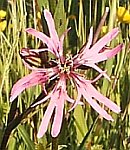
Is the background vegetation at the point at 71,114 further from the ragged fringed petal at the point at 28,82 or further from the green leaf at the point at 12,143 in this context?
the ragged fringed petal at the point at 28,82

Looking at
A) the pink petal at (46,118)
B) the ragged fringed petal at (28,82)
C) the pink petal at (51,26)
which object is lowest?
the pink petal at (46,118)

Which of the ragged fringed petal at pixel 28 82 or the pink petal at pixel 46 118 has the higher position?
the ragged fringed petal at pixel 28 82

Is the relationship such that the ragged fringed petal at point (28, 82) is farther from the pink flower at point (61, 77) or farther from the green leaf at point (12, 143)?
the green leaf at point (12, 143)

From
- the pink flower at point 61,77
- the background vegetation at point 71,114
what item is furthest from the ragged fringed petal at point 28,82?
the background vegetation at point 71,114

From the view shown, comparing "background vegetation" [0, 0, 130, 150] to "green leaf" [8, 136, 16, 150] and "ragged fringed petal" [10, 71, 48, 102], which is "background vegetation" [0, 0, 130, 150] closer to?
"green leaf" [8, 136, 16, 150]

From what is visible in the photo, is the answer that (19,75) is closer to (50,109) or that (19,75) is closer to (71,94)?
(71,94)

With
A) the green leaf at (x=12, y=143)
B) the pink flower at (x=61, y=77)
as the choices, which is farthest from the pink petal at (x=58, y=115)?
the green leaf at (x=12, y=143)

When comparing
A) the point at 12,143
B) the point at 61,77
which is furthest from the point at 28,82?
the point at 12,143

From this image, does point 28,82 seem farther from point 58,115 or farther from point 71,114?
point 71,114

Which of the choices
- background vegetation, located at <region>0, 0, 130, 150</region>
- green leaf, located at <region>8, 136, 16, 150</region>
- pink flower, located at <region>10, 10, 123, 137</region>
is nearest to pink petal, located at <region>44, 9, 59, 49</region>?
pink flower, located at <region>10, 10, 123, 137</region>

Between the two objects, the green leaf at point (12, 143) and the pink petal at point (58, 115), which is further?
the green leaf at point (12, 143)
